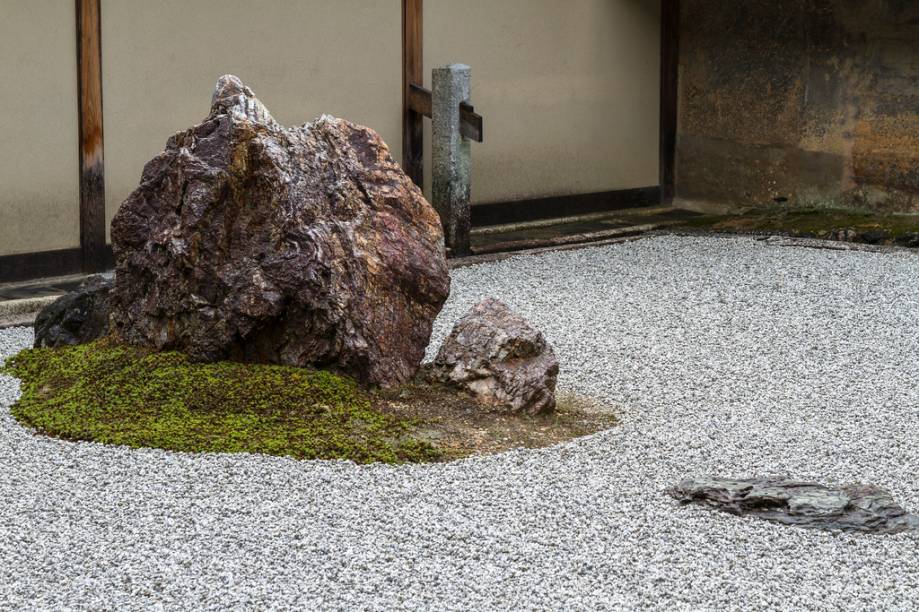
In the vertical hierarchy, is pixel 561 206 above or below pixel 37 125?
below

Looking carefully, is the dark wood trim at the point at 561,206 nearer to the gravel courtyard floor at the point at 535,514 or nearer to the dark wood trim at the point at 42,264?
the dark wood trim at the point at 42,264

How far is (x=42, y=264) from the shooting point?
870 centimetres

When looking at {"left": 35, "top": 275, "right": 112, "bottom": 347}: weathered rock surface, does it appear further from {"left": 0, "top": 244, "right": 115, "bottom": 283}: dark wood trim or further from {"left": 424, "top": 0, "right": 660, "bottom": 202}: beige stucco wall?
{"left": 424, "top": 0, "right": 660, "bottom": 202}: beige stucco wall

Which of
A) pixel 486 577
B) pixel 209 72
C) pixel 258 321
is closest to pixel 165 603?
pixel 486 577

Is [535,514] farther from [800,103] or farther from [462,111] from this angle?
[800,103]

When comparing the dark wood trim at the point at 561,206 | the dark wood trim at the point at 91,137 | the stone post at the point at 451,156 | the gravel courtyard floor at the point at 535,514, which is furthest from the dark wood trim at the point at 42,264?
the dark wood trim at the point at 561,206

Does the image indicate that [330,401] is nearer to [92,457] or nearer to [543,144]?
[92,457]

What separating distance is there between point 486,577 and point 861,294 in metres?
5.57

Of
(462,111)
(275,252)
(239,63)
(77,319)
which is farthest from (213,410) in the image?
(462,111)

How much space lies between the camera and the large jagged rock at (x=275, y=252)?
19.1 ft

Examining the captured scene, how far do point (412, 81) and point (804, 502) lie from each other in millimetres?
6676

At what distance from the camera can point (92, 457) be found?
5.17 meters

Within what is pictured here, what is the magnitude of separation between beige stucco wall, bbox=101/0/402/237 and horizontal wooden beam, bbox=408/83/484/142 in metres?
0.15

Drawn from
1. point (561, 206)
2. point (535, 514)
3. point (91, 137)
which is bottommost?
point (535, 514)
